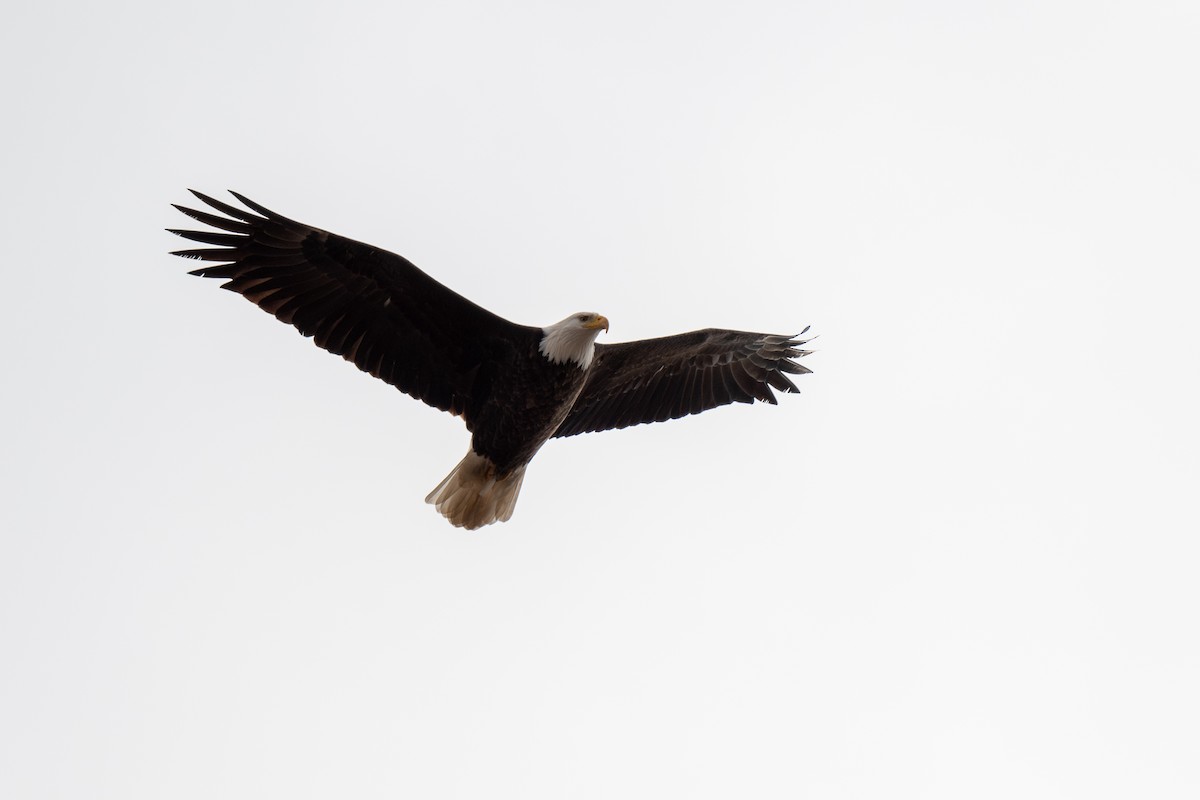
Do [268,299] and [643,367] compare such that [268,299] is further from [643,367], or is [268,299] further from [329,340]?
[643,367]

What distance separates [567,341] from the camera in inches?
348

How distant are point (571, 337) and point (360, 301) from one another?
4.59ft

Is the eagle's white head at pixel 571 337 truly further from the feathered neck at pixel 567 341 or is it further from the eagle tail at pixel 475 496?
the eagle tail at pixel 475 496

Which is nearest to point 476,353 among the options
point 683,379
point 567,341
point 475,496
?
point 567,341

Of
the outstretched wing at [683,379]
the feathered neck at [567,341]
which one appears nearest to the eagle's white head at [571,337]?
the feathered neck at [567,341]

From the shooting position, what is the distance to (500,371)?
29.6 ft

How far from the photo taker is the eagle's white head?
8.83 metres

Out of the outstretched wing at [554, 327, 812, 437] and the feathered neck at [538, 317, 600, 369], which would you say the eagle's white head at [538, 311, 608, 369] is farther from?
the outstretched wing at [554, 327, 812, 437]

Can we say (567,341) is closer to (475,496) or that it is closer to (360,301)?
(360,301)

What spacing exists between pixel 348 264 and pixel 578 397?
75.6 inches

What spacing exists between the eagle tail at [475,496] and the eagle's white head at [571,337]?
45.1 inches

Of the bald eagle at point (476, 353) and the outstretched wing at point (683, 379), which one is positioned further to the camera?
the outstretched wing at point (683, 379)

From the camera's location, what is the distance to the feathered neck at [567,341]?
29.0ft

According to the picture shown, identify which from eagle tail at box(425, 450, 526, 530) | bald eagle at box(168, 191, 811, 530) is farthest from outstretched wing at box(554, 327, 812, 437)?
eagle tail at box(425, 450, 526, 530)
